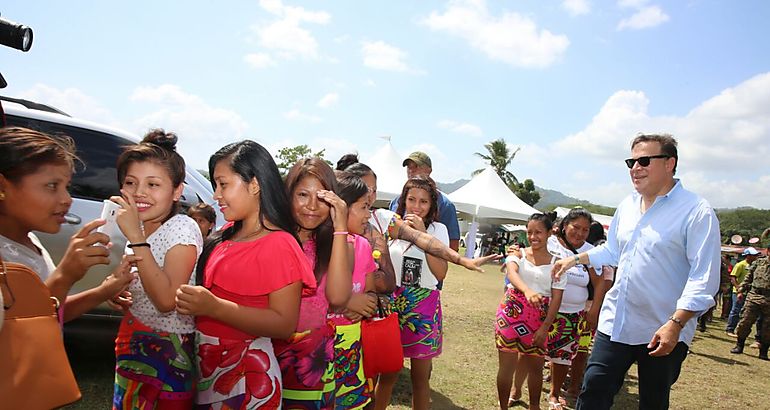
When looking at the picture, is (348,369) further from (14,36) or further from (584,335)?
(584,335)

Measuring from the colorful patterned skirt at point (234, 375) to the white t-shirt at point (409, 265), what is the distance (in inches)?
65.5

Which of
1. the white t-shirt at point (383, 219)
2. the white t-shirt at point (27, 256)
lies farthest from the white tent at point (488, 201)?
the white t-shirt at point (27, 256)

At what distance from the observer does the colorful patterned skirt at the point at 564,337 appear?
4613 mm

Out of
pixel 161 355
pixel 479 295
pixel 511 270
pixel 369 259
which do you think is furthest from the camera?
→ pixel 479 295

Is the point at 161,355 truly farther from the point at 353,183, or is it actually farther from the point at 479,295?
the point at 479,295

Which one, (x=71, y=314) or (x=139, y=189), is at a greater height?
(x=139, y=189)

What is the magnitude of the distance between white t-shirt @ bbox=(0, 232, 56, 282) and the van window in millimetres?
2284

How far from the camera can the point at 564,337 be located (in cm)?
461

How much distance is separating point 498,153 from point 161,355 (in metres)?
50.9

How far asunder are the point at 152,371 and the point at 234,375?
352 mm

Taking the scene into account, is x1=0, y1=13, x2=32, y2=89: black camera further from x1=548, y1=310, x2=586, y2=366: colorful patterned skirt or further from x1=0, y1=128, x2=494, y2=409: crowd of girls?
x1=548, y1=310, x2=586, y2=366: colorful patterned skirt

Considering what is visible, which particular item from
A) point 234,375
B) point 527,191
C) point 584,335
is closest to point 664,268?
point 584,335

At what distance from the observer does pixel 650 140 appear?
321cm

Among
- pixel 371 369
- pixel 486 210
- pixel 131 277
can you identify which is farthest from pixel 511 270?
pixel 486 210
